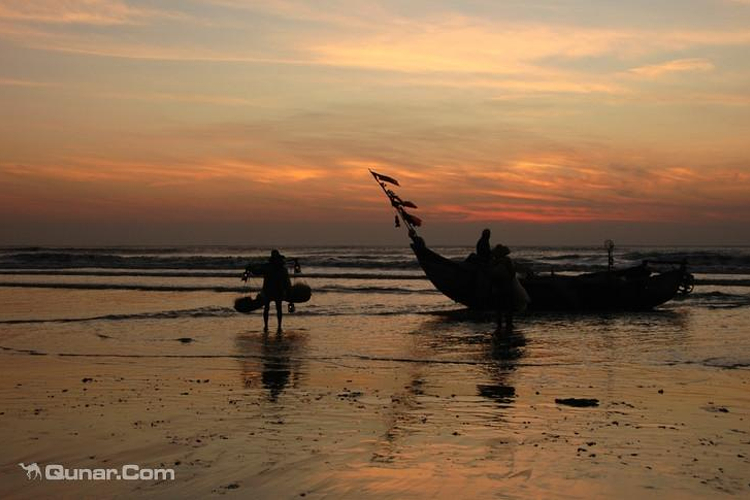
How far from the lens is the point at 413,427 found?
7.61 meters

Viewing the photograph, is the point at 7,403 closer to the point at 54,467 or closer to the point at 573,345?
the point at 54,467

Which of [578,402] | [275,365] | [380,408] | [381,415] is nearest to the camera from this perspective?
[381,415]

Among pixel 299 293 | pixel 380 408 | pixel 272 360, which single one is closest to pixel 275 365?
pixel 272 360

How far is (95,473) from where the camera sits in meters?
6.06

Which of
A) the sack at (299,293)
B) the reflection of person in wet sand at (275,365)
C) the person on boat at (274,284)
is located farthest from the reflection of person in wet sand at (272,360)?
the sack at (299,293)

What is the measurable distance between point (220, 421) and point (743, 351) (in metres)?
9.41

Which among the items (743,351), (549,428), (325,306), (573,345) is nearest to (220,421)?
(549,428)

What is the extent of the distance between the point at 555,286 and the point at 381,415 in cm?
1515

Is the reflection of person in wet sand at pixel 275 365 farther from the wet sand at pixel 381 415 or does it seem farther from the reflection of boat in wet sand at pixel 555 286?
the reflection of boat in wet sand at pixel 555 286

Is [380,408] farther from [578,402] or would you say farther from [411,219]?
[411,219]

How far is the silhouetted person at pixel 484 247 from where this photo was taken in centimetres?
1967

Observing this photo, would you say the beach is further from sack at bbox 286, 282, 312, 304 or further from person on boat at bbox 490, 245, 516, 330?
person on boat at bbox 490, 245, 516, 330

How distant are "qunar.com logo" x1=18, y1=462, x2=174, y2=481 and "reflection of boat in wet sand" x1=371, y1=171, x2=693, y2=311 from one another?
16.0 metres

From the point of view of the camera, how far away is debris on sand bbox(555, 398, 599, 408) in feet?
28.5
